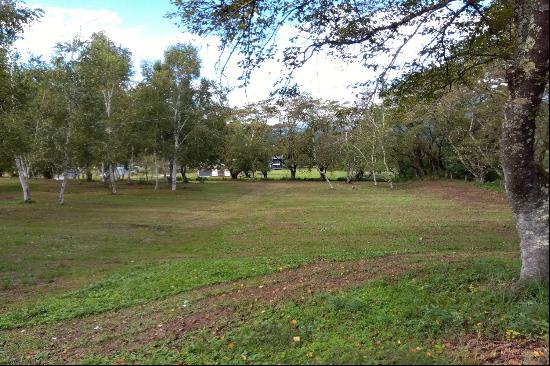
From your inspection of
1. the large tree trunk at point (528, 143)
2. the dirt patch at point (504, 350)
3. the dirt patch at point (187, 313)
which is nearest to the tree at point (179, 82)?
the dirt patch at point (187, 313)

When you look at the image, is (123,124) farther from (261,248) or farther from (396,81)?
(396,81)

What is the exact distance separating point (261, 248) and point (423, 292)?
755 centimetres

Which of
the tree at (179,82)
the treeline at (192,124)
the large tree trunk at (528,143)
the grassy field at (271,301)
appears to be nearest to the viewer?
the grassy field at (271,301)

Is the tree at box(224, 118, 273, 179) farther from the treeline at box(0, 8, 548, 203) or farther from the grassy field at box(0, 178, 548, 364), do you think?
the grassy field at box(0, 178, 548, 364)

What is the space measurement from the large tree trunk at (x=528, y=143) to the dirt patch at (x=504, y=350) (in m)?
0.97

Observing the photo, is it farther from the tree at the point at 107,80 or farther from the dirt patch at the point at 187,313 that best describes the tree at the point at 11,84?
the dirt patch at the point at 187,313

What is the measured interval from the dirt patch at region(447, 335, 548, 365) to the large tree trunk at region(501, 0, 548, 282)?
3.17 feet

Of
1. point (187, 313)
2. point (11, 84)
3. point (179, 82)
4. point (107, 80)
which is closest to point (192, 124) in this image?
point (179, 82)

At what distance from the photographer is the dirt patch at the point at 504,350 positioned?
371 centimetres

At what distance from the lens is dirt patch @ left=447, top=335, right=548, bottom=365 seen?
12.2 feet

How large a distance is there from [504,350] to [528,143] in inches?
87.8

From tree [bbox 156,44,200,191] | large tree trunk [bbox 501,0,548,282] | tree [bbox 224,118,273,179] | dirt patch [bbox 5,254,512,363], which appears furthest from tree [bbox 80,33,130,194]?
large tree trunk [bbox 501,0,548,282]

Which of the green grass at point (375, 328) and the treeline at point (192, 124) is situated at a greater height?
the treeline at point (192, 124)

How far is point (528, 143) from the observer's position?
4.95 m
